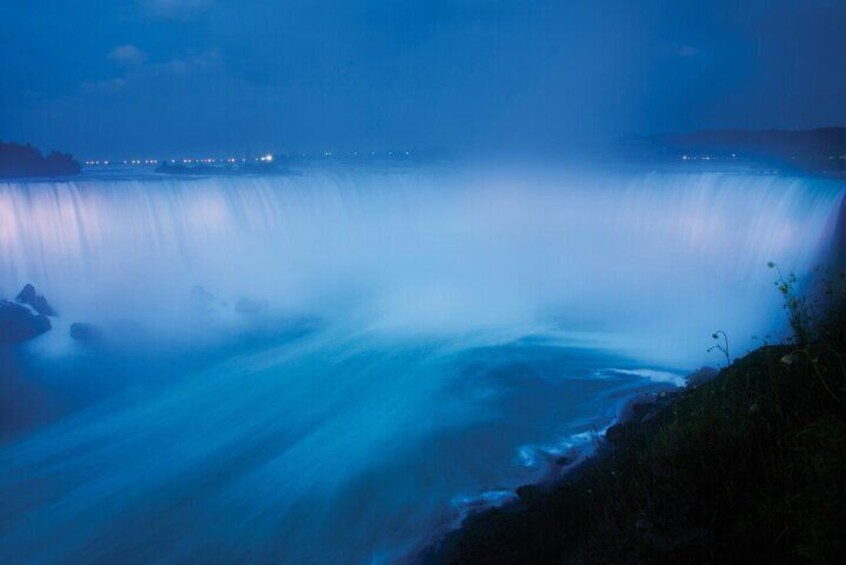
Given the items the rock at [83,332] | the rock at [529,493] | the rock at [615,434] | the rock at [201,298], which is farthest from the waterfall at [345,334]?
the rock at [615,434]

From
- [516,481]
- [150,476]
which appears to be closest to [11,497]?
[150,476]

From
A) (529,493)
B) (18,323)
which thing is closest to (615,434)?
(529,493)

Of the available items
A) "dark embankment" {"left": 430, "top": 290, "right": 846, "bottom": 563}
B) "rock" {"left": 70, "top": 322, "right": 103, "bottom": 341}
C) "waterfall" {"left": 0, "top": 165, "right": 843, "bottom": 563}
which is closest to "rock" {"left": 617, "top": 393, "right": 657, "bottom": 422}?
"waterfall" {"left": 0, "top": 165, "right": 843, "bottom": 563}

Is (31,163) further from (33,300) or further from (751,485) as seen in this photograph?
(751,485)

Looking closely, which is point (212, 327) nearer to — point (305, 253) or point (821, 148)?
point (305, 253)

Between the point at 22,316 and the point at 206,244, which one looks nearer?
the point at 22,316

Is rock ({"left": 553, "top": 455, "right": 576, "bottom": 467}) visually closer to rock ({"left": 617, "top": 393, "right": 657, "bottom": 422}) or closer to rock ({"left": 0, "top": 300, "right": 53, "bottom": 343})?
rock ({"left": 617, "top": 393, "right": 657, "bottom": 422})
